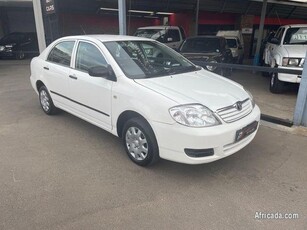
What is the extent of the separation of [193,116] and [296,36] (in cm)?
675

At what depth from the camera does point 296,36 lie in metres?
7.91

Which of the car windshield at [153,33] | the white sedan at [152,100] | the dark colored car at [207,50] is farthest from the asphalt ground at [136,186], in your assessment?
the car windshield at [153,33]

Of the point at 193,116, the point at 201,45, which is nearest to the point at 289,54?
the point at 201,45

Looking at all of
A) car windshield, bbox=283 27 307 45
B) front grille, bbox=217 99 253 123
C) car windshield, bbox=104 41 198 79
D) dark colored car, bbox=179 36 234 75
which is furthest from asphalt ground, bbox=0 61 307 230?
dark colored car, bbox=179 36 234 75

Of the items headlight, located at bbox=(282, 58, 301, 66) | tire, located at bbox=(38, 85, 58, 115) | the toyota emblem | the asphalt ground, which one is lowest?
the asphalt ground

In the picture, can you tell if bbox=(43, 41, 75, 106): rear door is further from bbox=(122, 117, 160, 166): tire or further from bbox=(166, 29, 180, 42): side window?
bbox=(166, 29, 180, 42): side window

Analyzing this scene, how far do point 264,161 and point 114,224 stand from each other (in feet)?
7.30

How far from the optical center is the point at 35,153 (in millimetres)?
3842

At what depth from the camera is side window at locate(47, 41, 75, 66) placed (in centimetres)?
444

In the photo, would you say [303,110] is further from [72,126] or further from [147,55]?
[72,126]

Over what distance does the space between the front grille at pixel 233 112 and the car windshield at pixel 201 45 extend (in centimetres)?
629

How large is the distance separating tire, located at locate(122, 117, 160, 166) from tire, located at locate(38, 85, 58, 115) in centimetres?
234

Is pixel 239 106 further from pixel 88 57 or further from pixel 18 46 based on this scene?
pixel 18 46

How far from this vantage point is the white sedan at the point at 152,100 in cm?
292
